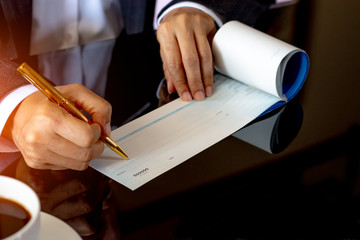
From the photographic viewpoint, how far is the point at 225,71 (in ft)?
3.19

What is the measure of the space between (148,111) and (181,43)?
17cm

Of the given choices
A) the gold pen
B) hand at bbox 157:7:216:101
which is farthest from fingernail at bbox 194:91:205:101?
the gold pen

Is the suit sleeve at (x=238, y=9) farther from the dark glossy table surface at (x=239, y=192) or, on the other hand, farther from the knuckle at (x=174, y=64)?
the dark glossy table surface at (x=239, y=192)

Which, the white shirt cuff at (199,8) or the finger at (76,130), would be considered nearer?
the finger at (76,130)

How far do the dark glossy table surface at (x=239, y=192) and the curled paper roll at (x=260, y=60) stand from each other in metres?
0.08

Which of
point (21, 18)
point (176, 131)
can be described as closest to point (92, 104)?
point (176, 131)

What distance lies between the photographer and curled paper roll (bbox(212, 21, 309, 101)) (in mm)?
890

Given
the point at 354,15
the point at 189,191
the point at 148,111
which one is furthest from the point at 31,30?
the point at 354,15

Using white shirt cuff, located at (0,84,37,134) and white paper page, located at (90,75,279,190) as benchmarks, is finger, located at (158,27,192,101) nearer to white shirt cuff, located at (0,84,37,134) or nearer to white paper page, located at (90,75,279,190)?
white paper page, located at (90,75,279,190)

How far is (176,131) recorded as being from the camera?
31.9 inches

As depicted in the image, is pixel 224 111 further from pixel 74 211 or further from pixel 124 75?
pixel 74 211

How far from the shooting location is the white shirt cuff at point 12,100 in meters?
0.78

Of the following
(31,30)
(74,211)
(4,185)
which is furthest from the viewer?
(31,30)

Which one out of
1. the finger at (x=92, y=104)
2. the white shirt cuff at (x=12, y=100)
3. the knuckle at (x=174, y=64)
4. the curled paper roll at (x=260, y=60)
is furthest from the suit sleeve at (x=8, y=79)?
the curled paper roll at (x=260, y=60)
